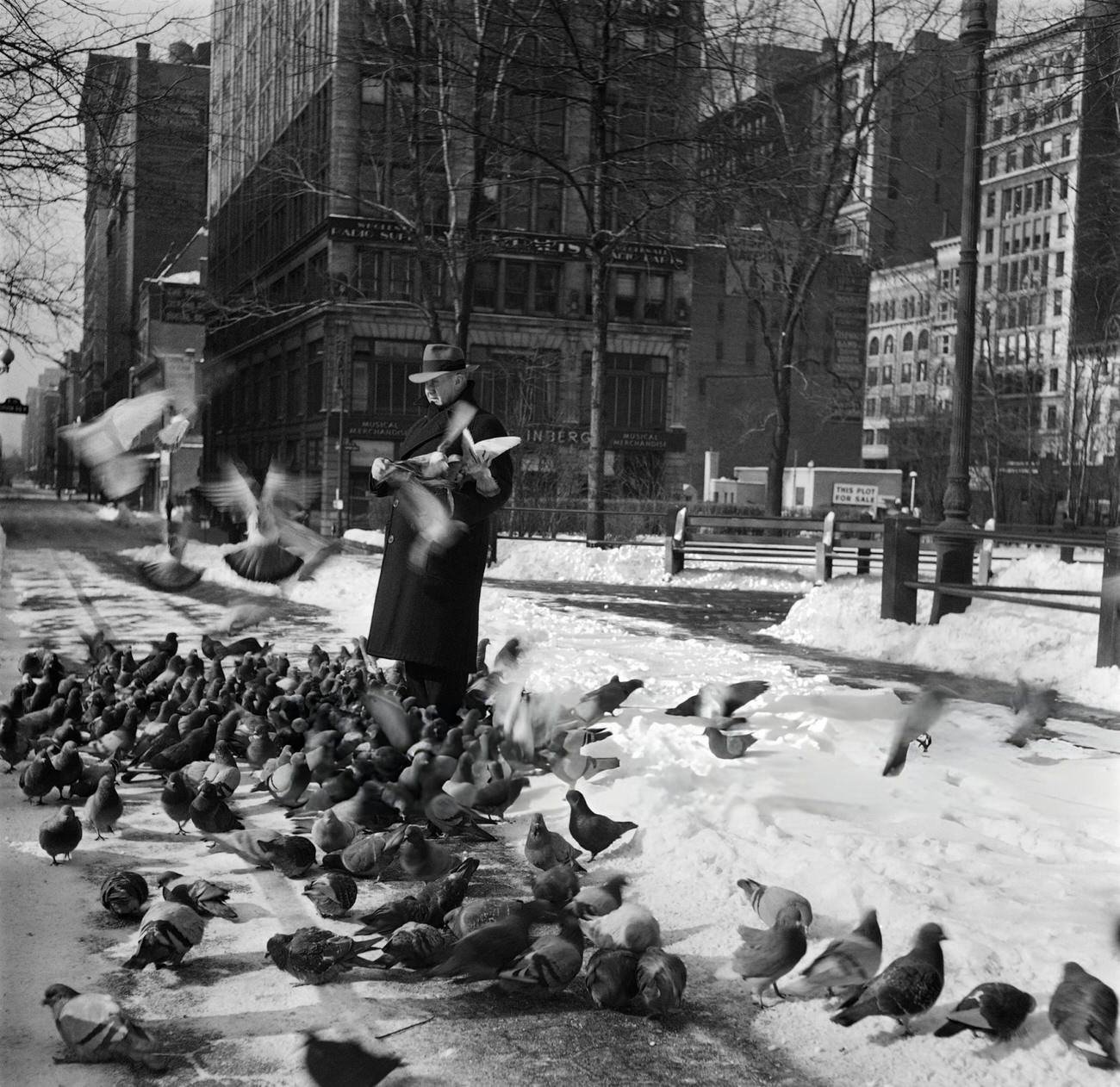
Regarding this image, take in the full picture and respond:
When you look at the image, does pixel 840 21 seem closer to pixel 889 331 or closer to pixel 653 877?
pixel 653 877

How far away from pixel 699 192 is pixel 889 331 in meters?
83.1

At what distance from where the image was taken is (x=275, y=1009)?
3496 millimetres

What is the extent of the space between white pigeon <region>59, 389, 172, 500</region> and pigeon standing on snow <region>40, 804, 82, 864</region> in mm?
1358

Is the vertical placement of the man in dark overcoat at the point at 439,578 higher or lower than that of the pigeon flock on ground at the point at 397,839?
higher

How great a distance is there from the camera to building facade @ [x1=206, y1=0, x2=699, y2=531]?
56.7ft

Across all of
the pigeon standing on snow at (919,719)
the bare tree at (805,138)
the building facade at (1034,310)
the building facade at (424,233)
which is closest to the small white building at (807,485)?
the building facade at (1034,310)

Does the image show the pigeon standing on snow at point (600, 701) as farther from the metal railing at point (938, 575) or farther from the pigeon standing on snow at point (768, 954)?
the metal railing at point (938, 575)

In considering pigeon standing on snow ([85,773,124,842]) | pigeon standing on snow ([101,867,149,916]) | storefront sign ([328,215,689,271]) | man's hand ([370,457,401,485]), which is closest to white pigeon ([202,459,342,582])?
man's hand ([370,457,401,485])

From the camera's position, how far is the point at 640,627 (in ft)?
46.0

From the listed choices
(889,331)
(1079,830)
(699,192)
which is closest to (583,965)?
(1079,830)

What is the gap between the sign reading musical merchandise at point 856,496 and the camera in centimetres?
5303

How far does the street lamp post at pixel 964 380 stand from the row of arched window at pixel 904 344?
70.6 metres

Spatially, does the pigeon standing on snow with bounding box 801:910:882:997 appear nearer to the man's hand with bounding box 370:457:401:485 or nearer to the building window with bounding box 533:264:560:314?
the man's hand with bounding box 370:457:401:485

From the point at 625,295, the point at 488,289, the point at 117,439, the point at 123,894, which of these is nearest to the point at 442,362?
the point at 117,439
